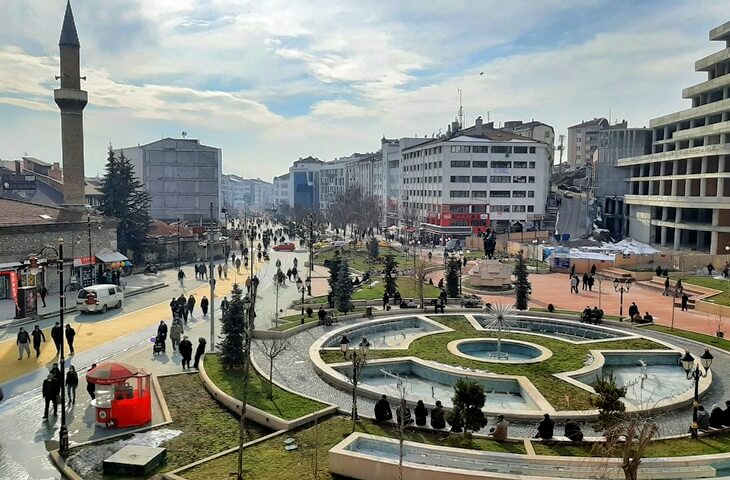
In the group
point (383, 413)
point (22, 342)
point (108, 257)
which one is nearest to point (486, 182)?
point (108, 257)

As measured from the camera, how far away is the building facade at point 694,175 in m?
49.5

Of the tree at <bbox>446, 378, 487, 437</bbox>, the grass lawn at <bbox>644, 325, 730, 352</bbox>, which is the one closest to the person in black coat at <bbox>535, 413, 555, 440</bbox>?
the tree at <bbox>446, 378, 487, 437</bbox>

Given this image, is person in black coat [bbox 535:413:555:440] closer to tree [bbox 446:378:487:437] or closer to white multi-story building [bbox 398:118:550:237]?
tree [bbox 446:378:487:437]

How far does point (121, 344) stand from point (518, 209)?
61.9 m

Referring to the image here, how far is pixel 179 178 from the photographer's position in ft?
280

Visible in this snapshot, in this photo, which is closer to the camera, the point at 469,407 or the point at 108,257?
the point at 469,407

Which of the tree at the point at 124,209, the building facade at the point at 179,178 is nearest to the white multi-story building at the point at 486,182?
the building facade at the point at 179,178

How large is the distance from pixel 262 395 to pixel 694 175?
49166mm

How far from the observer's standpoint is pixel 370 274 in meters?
42.7

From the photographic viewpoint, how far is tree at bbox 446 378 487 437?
1348cm

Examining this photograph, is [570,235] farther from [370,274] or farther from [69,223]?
[69,223]

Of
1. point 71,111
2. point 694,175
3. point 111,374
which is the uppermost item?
point 71,111

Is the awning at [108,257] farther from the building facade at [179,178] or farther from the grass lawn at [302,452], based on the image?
the building facade at [179,178]

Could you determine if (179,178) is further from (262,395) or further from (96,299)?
(262,395)
